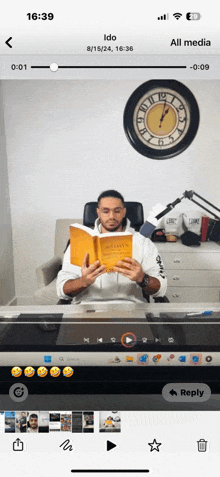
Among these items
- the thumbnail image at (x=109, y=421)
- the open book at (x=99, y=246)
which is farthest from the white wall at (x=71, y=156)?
the thumbnail image at (x=109, y=421)

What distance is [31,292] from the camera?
609mm

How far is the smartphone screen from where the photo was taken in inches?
20.8

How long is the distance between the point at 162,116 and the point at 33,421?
53 cm

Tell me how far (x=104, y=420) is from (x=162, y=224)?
1.13ft

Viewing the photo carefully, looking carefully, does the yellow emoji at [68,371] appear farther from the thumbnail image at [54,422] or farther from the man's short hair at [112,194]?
the man's short hair at [112,194]

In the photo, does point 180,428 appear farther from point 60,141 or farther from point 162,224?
point 60,141

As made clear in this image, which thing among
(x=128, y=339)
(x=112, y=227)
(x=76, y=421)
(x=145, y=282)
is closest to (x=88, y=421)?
(x=76, y=421)

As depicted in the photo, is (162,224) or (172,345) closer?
(172,345)

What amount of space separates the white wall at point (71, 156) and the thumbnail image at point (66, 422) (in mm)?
185

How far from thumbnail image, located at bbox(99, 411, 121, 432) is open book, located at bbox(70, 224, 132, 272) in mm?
276

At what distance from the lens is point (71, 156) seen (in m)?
0.61

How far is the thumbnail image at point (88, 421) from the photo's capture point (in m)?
0.54

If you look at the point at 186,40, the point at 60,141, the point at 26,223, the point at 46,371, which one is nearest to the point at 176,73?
the point at 186,40

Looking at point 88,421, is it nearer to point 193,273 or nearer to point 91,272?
point 91,272
